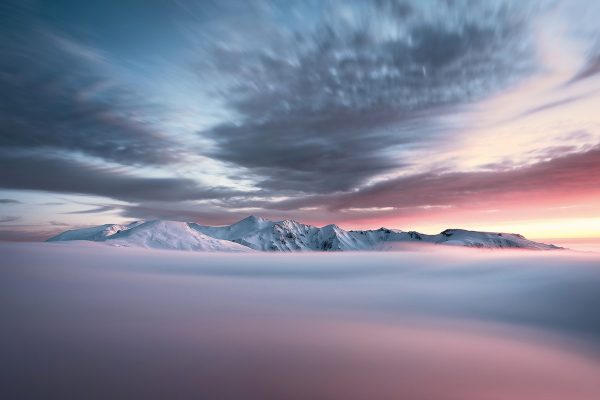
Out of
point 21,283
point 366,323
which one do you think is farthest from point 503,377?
point 21,283

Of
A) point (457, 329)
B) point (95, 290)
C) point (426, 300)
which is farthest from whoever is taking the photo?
point (426, 300)

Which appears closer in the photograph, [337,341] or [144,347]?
[144,347]

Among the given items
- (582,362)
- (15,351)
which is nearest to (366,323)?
(582,362)

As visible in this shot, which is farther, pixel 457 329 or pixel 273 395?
pixel 457 329

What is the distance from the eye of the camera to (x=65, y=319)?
495 inches

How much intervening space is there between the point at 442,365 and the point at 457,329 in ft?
19.1

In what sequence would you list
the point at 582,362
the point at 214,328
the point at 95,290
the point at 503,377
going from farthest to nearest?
the point at 95,290 → the point at 214,328 → the point at 582,362 → the point at 503,377

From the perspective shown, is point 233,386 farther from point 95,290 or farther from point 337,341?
point 95,290

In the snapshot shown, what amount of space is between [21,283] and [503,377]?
1031 inches

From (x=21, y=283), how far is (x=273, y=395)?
2108 centimetres

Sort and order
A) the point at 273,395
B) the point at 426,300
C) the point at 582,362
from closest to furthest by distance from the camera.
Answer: the point at 273,395, the point at 582,362, the point at 426,300

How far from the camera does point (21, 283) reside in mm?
19375

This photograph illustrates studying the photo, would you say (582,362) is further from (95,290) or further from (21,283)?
(21,283)

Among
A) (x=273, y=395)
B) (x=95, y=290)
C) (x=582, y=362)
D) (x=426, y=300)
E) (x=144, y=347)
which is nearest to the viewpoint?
(x=273, y=395)
